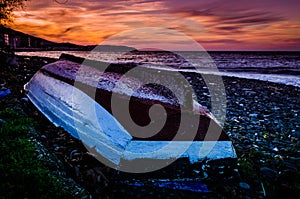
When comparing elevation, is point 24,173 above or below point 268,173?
above

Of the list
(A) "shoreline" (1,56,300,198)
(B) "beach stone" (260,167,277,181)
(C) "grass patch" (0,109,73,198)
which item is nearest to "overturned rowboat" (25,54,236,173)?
(A) "shoreline" (1,56,300,198)

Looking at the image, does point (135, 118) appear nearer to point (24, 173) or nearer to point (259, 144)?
point (24, 173)

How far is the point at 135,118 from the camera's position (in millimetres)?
3318

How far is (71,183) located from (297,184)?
2.93 meters

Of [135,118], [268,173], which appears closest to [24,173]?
[135,118]

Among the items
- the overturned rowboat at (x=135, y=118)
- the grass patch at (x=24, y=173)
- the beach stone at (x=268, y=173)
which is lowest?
the beach stone at (x=268, y=173)

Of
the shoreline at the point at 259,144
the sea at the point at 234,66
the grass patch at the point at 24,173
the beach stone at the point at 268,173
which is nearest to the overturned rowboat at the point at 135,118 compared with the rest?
the shoreline at the point at 259,144

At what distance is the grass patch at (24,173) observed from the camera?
8.07 ft

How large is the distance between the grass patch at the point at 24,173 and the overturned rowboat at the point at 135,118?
761 mm

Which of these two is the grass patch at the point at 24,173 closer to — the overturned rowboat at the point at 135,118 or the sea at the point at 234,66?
the overturned rowboat at the point at 135,118

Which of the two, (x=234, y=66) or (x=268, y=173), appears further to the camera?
(x=234, y=66)

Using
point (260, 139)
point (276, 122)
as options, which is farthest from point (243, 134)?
point (276, 122)

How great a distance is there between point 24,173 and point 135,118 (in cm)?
143

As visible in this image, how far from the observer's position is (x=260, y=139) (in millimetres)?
5207
